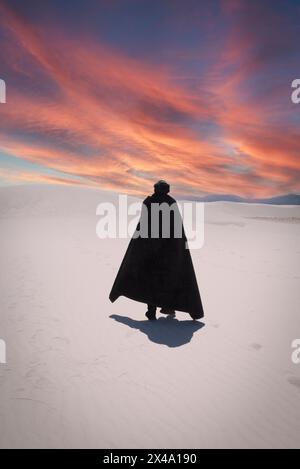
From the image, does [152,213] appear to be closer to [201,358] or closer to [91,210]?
[201,358]

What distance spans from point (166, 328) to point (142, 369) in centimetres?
140

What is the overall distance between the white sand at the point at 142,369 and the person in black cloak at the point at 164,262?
502 millimetres

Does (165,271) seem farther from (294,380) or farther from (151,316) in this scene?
(294,380)

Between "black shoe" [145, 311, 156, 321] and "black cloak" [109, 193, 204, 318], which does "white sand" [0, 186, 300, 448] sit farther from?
"black cloak" [109, 193, 204, 318]

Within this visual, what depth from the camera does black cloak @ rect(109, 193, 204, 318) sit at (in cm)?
536

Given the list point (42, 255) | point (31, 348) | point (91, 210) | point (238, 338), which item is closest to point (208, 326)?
point (238, 338)

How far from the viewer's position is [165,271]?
538cm

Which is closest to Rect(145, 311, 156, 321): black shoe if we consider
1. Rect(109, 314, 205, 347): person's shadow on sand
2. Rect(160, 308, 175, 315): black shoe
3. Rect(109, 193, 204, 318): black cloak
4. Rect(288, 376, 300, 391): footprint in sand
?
Rect(109, 314, 205, 347): person's shadow on sand

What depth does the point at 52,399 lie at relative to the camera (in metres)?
3.53

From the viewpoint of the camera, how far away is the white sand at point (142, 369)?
3123mm

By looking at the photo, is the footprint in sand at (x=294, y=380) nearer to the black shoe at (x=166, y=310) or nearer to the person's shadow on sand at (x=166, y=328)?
the person's shadow on sand at (x=166, y=328)

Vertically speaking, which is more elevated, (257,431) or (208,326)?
(208,326)

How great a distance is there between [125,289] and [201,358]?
1752 millimetres

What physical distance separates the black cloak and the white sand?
19.0 inches
